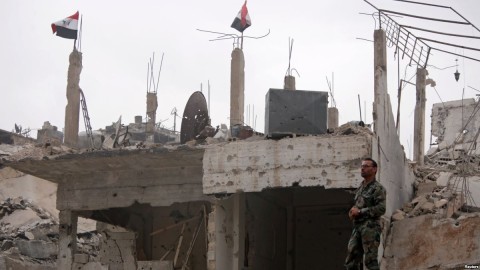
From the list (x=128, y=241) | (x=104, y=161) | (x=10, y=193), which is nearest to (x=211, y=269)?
(x=104, y=161)

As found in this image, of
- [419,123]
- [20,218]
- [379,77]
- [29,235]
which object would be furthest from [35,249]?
[379,77]

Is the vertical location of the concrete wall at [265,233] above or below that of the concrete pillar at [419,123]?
below

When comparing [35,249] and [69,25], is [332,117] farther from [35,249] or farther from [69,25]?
[35,249]

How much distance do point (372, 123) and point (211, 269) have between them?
3526 mm

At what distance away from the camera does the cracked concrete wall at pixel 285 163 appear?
11.6 metres

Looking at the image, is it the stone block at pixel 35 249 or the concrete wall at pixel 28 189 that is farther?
the concrete wall at pixel 28 189

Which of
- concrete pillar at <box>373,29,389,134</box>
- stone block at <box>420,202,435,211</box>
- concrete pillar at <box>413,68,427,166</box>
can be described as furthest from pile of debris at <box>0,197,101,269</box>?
concrete pillar at <box>373,29,389,134</box>

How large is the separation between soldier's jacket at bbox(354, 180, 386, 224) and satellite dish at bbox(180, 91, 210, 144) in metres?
6.66

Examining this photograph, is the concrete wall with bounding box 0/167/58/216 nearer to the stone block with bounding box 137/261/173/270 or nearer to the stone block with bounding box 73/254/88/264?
the stone block with bounding box 73/254/88/264

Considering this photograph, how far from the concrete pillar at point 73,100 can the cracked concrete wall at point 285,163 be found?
512cm

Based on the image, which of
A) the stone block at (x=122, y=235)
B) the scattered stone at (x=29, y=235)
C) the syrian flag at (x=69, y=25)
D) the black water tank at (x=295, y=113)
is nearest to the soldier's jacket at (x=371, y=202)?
the black water tank at (x=295, y=113)

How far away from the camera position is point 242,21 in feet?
68.1

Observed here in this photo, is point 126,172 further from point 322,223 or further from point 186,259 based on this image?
point 322,223

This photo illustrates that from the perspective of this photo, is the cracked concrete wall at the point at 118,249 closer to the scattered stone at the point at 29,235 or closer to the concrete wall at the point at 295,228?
the concrete wall at the point at 295,228
